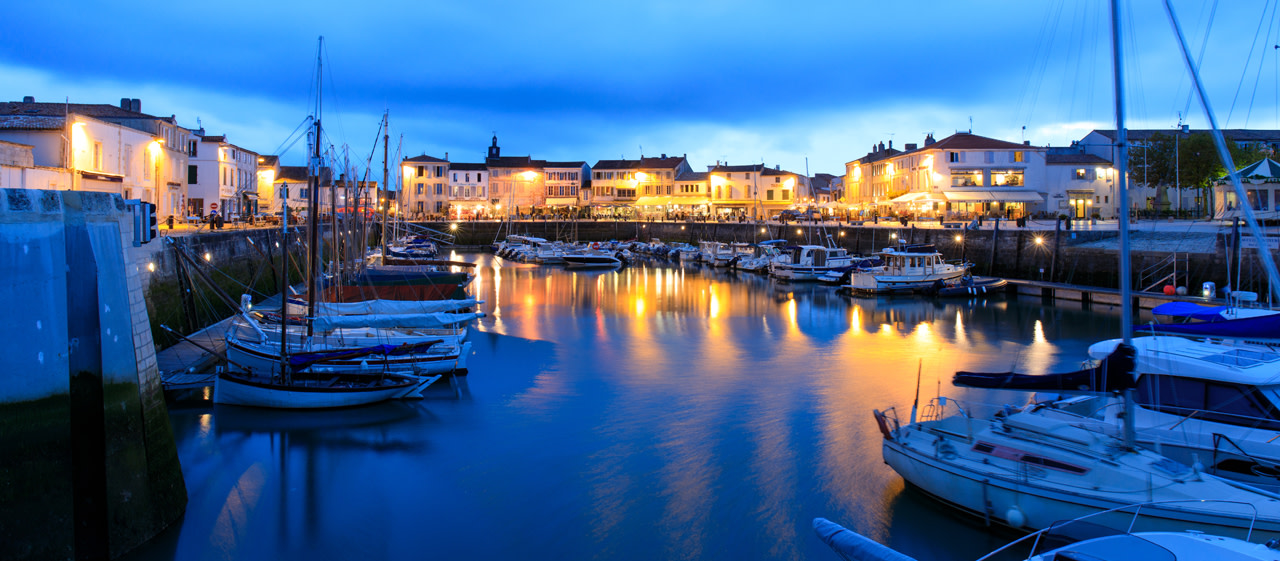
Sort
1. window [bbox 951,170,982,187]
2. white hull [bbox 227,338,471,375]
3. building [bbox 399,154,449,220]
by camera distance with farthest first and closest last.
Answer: building [bbox 399,154,449,220] < window [bbox 951,170,982,187] < white hull [bbox 227,338,471,375]

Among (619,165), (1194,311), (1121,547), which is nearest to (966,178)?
(1194,311)

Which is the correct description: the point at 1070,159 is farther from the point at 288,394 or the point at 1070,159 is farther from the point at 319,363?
the point at 288,394

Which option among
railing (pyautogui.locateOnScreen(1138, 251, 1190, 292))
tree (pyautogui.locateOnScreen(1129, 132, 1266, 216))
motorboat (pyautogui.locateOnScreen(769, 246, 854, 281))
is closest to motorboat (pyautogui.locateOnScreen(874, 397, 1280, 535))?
railing (pyautogui.locateOnScreen(1138, 251, 1190, 292))

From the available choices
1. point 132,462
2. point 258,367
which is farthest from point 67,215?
point 258,367

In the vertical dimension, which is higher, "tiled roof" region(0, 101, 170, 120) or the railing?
"tiled roof" region(0, 101, 170, 120)

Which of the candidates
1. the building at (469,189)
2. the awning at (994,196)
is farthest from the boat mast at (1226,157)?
the building at (469,189)

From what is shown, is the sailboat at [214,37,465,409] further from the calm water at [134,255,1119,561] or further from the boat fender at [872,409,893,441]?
the boat fender at [872,409,893,441]

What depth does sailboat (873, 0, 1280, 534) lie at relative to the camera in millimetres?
10336

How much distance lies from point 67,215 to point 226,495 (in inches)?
225

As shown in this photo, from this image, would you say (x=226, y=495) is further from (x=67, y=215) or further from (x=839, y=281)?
(x=839, y=281)

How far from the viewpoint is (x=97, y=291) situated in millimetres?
10570

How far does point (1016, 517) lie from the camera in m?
11.5

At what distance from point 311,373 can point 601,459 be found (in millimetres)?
8137

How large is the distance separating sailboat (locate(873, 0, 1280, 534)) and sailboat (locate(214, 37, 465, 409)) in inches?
469
